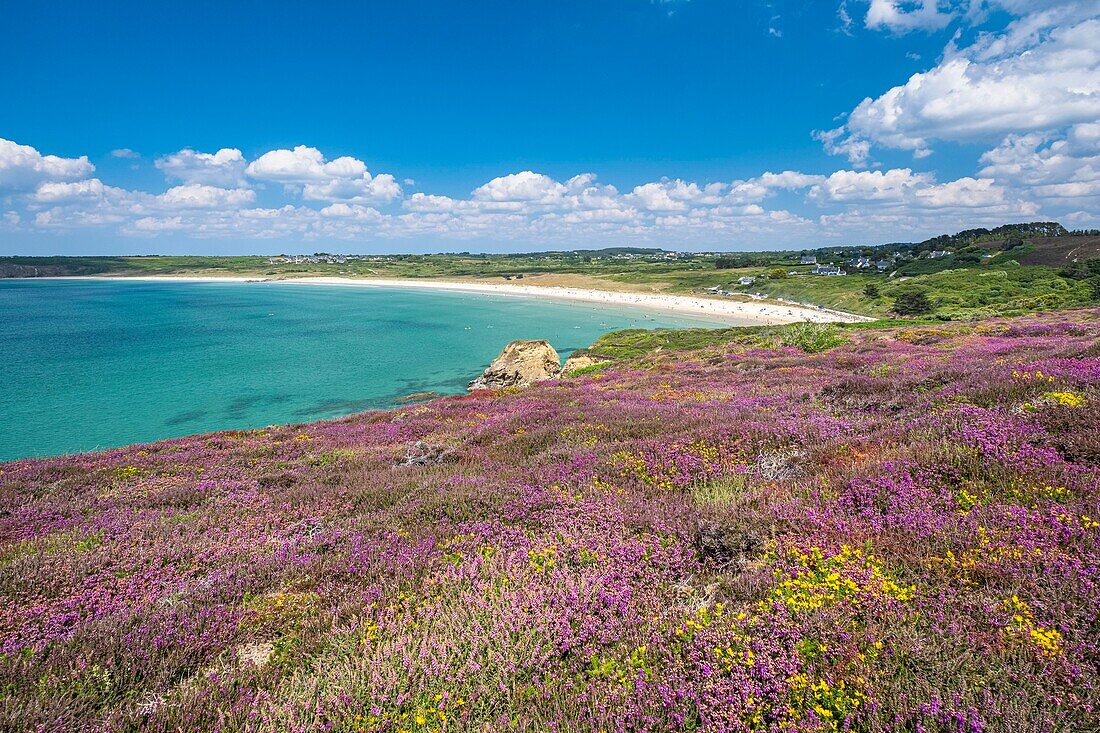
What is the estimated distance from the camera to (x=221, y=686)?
4320 millimetres

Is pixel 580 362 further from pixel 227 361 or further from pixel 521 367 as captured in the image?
pixel 227 361

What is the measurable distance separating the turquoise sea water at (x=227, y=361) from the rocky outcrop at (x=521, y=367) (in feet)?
15.6

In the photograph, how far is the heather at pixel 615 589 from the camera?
3.72 meters

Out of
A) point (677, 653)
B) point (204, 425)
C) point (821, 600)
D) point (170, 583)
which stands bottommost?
point (204, 425)

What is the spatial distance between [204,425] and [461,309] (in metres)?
106

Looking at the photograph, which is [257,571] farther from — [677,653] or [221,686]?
[677,653]

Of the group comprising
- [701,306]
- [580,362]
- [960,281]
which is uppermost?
[960,281]

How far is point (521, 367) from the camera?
4766 cm

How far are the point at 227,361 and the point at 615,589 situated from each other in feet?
244

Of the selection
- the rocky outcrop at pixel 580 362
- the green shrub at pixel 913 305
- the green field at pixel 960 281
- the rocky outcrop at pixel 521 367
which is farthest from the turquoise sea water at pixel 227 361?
the green field at pixel 960 281

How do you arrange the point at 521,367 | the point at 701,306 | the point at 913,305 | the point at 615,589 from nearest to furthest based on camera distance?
the point at 615,589
the point at 521,367
the point at 913,305
the point at 701,306

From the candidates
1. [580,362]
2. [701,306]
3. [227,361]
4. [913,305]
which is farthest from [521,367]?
[701,306]

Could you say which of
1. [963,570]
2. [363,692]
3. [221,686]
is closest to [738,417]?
[963,570]

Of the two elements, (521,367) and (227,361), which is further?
(227,361)
